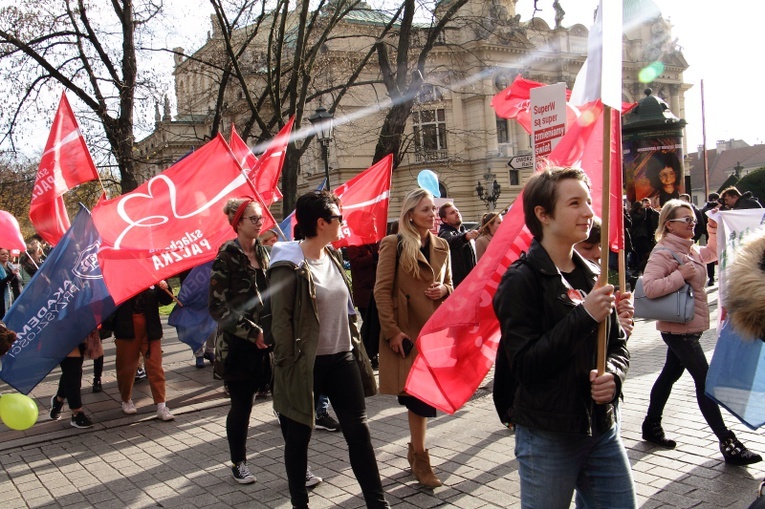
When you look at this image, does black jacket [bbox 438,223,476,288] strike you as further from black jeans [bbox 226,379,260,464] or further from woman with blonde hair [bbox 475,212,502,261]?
black jeans [bbox 226,379,260,464]

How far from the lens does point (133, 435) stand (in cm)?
669

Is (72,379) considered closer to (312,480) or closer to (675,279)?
(312,480)

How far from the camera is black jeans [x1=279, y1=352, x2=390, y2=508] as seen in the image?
4031mm

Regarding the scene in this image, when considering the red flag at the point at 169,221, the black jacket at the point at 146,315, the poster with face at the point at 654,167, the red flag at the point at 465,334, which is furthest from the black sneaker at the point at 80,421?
the poster with face at the point at 654,167

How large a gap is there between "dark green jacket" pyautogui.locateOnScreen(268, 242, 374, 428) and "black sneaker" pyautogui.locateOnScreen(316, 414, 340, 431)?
2.40 metres

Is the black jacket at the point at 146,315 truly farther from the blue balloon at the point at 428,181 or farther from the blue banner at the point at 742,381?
the blue banner at the point at 742,381

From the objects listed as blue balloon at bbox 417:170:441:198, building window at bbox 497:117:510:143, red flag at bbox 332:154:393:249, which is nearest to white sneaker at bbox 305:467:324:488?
red flag at bbox 332:154:393:249

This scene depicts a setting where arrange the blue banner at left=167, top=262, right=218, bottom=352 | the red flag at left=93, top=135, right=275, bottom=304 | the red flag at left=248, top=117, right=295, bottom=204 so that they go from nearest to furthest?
the red flag at left=93, top=135, right=275, bottom=304
the blue banner at left=167, top=262, right=218, bottom=352
the red flag at left=248, top=117, right=295, bottom=204

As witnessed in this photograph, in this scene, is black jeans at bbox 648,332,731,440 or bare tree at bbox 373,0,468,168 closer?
black jeans at bbox 648,332,731,440

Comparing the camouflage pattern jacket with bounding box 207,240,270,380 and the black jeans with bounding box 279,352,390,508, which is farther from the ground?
the camouflage pattern jacket with bounding box 207,240,270,380

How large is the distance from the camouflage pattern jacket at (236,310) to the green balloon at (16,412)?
1242 millimetres

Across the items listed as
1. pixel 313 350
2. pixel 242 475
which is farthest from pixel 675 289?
pixel 242 475

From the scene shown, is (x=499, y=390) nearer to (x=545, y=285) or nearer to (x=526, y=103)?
(x=545, y=285)

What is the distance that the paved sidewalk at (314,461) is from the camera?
464cm
